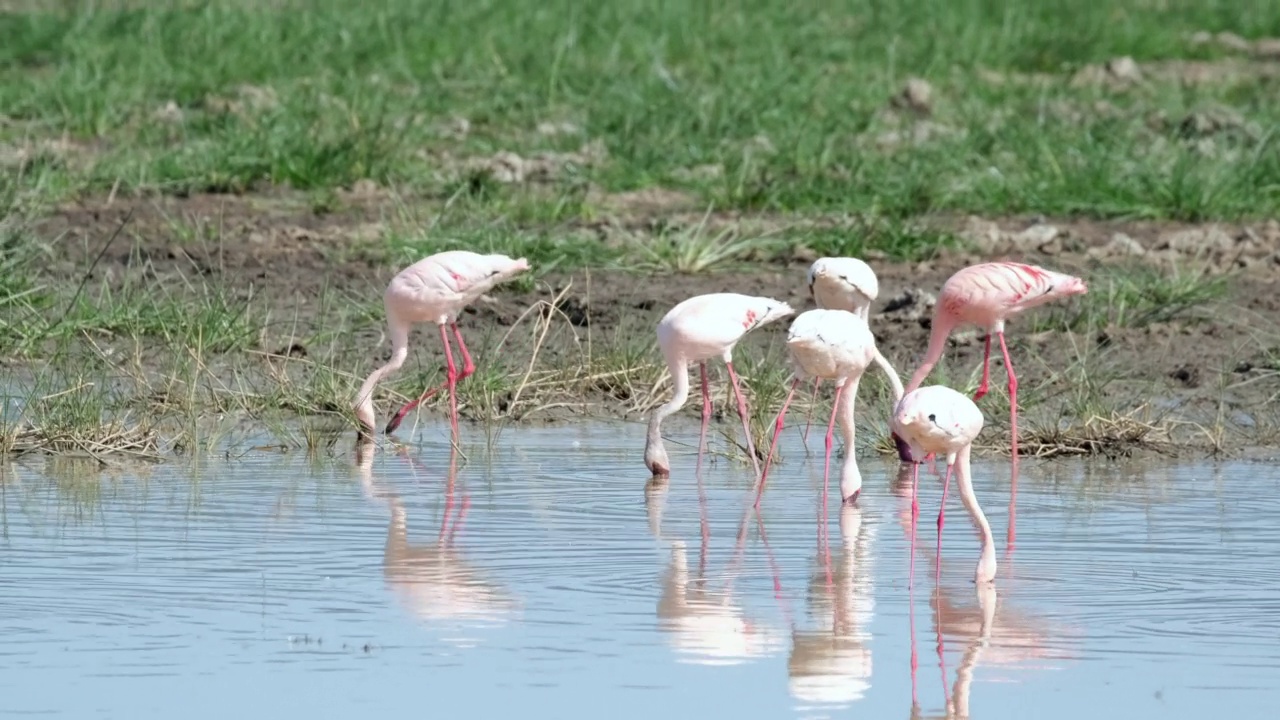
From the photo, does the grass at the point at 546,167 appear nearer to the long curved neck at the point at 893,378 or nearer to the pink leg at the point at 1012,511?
the long curved neck at the point at 893,378

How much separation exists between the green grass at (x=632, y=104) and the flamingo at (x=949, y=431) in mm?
5632

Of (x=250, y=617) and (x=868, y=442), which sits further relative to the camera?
(x=868, y=442)

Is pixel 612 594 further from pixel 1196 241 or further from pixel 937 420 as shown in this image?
pixel 1196 241

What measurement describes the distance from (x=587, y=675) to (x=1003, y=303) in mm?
3841

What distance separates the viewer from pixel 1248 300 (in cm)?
1069

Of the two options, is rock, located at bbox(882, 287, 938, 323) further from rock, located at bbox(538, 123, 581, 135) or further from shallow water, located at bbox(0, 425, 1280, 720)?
rock, located at bbox(538, 123, 581, 135)

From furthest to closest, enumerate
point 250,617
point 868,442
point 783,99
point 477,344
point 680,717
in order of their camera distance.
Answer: point 783,99 → point 477,344 → point 868,442 → point 250,617 → point 680,717

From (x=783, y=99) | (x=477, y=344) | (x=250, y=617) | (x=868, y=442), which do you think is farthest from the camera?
(x=783, y=99)

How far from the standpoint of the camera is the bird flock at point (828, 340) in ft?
20.4

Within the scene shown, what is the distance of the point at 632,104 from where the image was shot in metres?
13.5

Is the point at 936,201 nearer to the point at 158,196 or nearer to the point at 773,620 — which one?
the point at 158,196

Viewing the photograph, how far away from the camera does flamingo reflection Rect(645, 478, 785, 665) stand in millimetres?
5348

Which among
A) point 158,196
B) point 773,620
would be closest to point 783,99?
point 158,196

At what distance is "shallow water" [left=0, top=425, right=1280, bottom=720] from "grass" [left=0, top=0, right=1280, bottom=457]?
816 millimetres
